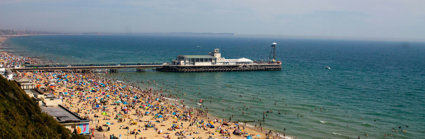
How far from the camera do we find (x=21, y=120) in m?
21.2

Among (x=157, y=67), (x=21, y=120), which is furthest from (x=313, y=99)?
(x=21, y=120)

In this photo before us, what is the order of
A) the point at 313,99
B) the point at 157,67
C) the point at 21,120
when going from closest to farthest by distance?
the point at 21,120 < the point at 313,99 < the point at 157,67

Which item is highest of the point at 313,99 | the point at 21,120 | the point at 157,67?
the point at 21,120

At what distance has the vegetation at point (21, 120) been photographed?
19.6 meters

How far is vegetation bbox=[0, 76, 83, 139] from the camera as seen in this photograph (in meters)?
19.6

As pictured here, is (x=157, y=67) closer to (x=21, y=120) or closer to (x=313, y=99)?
(x=313, y=99)

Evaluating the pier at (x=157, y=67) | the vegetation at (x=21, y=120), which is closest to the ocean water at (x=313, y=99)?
the pier at (x=157, y=67)

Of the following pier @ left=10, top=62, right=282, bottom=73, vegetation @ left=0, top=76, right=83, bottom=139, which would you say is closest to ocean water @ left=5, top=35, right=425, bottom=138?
pier @ left=10, top=62, right=282, bottom=73

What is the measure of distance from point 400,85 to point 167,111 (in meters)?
52.8

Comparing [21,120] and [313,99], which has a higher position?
[21,120]

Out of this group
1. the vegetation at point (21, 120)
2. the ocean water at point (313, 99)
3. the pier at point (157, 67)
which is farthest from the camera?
the pier at point (157, 67)

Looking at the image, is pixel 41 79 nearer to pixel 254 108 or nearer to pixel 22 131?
pixel 254 108

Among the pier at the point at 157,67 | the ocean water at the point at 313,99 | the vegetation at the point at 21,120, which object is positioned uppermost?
the vegetation at the point at 21,120

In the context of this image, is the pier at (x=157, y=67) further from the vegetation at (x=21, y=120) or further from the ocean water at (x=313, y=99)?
the vegetation at (x=21, y=120)
